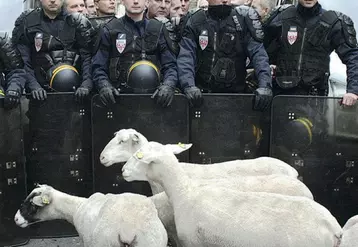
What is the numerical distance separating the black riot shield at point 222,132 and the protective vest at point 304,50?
0.75 m

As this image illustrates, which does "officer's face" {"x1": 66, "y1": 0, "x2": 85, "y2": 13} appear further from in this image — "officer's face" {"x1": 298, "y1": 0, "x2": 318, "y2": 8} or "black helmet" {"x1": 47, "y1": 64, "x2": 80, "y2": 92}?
"officer's face" {"x1": 298, "y1": 0, "x2": 318, "y2": 8}

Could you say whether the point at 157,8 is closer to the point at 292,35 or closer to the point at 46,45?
the point at 46,45

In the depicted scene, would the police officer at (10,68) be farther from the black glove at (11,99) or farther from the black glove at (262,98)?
the black glove at (262,98)

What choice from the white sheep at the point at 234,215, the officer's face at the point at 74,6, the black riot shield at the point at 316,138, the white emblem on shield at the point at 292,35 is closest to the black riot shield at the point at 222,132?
the black riot shield at the point at 316,138

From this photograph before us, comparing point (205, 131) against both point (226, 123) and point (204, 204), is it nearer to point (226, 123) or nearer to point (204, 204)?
point (226, 123)

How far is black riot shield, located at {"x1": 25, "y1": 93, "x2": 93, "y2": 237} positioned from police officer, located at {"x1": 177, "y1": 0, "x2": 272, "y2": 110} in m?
1.25

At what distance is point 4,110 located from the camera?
6.32 meters

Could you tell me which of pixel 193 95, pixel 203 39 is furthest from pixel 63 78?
pixel 203 39

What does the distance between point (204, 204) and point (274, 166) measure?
43.8 inches

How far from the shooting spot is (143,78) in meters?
6.54

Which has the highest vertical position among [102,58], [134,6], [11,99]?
[134,6]

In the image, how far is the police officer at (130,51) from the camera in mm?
6717

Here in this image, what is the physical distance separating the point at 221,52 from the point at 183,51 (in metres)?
0.45

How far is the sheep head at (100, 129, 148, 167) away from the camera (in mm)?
5926
